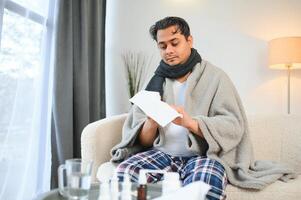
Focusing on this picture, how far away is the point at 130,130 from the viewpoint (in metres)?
1.54

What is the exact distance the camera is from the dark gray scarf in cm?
155

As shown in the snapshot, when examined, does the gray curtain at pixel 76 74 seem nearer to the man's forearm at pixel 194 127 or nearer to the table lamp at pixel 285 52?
the man's forearm at pixel 194 127

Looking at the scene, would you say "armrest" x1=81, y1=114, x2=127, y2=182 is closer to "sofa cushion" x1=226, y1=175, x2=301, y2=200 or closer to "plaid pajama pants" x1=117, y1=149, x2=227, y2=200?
"plaid pajama pants" x1=117, y1=149, x2=227, y2=200

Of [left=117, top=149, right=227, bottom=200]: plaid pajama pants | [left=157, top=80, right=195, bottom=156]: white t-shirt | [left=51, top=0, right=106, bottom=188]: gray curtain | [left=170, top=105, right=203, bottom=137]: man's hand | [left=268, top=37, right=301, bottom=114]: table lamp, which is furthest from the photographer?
[left=268, top=37, right=301, bottom=114]: table lamp

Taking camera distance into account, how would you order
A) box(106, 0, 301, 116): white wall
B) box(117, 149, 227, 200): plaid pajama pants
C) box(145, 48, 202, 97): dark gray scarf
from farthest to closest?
box(106, 0, 301, 116): white wall < box(145, 48, 202, 97): dark gray scarf < box(117, 149, 227, 200): plaid pajama pants

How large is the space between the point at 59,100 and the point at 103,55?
693mm

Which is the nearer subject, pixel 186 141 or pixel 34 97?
pixel 186 141

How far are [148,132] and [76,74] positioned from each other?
914mm

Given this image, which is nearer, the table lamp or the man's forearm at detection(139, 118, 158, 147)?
the man's forearm at detection(139, 118, 158, 147)

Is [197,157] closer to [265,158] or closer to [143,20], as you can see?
[265,158]

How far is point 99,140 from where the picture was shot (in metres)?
1.50

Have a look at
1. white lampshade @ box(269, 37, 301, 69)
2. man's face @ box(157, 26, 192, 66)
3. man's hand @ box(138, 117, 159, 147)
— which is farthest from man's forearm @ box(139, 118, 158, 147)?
A: white lampshade @ box(269, 37, 301, 69)

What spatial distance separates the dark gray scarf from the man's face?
22 millimetres

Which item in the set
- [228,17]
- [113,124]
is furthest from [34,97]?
[228,17]
